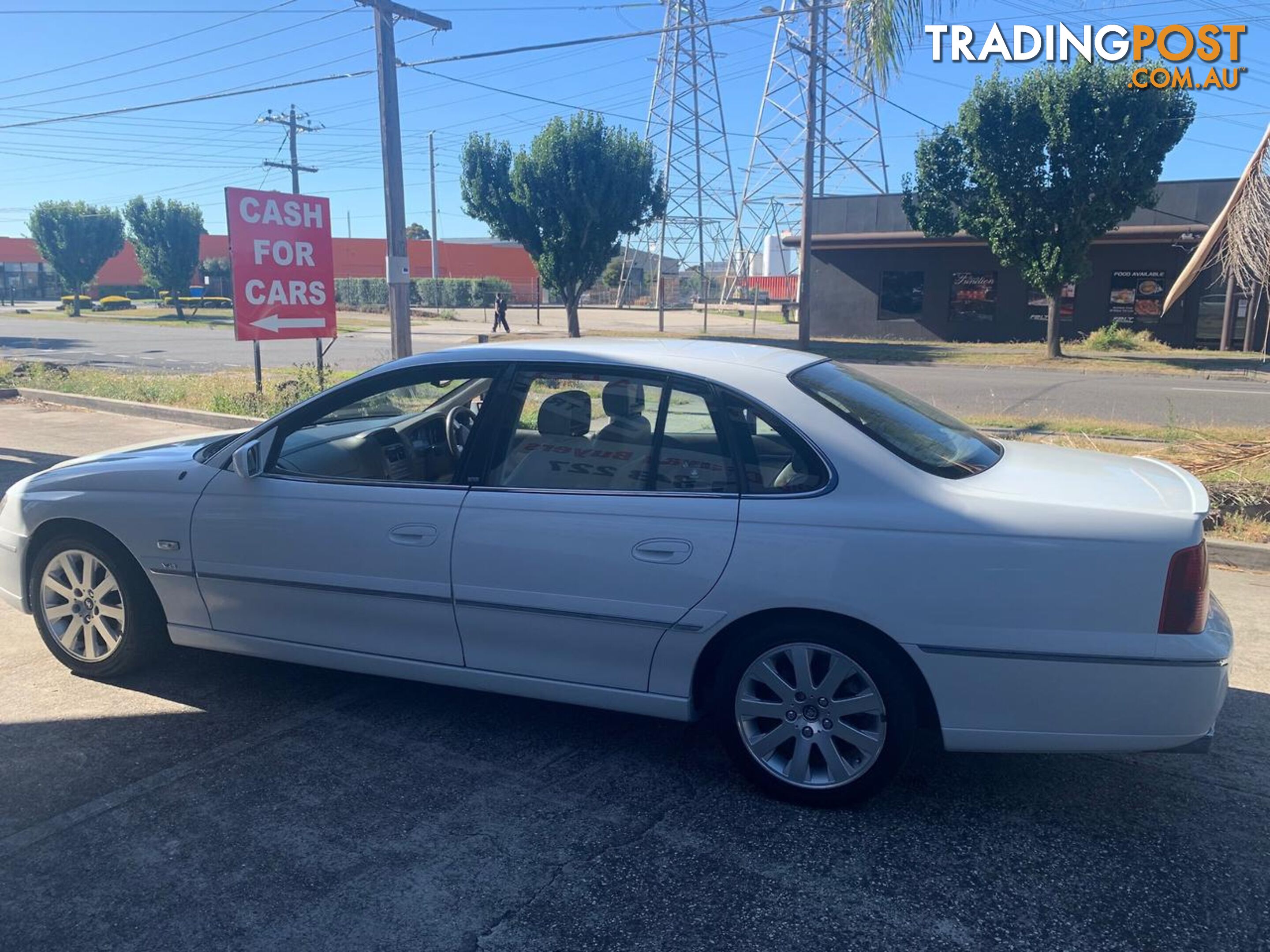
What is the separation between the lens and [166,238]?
5456cm

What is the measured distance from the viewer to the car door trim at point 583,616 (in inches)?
140

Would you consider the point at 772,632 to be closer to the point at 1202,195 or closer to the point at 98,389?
the point at 98,389

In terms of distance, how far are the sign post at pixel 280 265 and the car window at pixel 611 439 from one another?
8.81 m

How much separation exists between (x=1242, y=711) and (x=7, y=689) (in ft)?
17.8

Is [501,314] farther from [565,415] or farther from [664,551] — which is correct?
[664,551]

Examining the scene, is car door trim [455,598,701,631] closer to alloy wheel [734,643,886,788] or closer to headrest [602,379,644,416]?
alloy wheel [734,643,886,788]

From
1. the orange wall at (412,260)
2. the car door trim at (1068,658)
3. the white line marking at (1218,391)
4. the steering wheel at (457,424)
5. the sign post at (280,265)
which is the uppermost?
the orange wall at (412,260)

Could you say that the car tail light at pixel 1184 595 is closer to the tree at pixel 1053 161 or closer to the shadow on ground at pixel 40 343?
the tree at pixel 1053 161

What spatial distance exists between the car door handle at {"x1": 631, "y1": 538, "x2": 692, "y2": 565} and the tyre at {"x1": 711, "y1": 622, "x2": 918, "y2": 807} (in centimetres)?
36

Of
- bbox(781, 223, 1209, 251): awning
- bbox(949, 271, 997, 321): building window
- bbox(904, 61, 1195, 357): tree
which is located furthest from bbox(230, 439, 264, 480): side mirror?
bbox(949, 271, 997, 321): building window

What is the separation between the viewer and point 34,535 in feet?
15.1

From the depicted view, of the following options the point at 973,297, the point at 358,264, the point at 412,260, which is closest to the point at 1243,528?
the point at 973,297

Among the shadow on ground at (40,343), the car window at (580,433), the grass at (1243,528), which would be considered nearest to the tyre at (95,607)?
the car window at (580,433)

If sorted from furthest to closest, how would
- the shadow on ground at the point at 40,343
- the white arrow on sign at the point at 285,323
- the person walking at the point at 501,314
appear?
the person walking at the point at 501,314 < the shadow on ground at the point at 40,343 < the white arrow on sign at the point at 285,323
